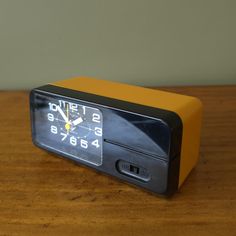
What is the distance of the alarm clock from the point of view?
0.37 meters

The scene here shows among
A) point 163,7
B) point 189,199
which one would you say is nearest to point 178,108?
point 189,199

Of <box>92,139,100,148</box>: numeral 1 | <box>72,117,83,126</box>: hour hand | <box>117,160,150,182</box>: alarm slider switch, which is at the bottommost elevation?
<box>117,160,150,182</box>: alarm slider switch

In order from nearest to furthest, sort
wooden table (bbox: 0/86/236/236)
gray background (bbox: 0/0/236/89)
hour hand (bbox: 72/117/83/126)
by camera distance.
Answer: wooden table (bbox: 0/86/236/236), hour hand (bbox: 72/117/83/126), gray background (bbox: 0/0/236/89)

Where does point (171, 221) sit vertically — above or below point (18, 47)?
below

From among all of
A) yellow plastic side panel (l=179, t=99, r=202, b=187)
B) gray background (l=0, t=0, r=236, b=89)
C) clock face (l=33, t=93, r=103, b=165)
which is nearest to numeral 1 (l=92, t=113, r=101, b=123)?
clock face (l=33, t=93, r=103, b=165)

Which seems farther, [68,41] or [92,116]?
[68,41]

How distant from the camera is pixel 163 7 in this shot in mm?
807

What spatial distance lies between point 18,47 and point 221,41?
0.55 meters

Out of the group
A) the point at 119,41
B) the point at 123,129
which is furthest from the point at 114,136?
the point at 119,41

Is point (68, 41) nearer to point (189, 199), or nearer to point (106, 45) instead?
point (106, 45)

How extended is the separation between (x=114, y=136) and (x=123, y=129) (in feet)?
0.06

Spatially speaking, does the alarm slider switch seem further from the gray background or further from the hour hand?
the gray background

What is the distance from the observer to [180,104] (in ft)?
1.31

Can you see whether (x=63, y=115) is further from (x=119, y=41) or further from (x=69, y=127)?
(x=119, y=41)
